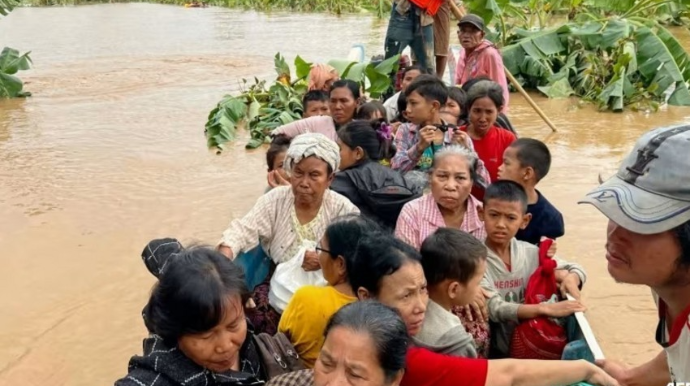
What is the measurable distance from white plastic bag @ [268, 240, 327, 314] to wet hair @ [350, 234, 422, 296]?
518mm

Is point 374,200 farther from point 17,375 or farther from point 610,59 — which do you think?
point 610,59

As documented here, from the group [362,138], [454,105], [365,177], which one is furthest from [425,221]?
[454,105]

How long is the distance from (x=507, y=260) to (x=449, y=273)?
27.7 inches

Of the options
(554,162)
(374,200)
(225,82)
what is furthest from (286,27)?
(374,200)

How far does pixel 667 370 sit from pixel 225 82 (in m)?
10.7

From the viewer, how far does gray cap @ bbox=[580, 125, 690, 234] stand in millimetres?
1369

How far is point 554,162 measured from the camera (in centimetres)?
699

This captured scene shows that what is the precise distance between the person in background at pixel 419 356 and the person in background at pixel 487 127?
2.06m

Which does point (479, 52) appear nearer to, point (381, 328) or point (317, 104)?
point (317, 104)

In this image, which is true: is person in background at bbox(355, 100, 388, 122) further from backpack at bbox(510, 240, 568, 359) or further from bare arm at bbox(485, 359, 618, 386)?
bare arm at bbox(485, 359, 618, 386)

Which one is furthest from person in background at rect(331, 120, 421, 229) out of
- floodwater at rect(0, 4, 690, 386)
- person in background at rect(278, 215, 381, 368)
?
floodwater at rect(0, 4, 690, 386)

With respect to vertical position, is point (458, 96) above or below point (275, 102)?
above

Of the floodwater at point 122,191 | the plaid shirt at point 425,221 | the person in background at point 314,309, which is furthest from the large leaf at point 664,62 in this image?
the person in background at point 314,309

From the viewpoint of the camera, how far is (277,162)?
12.9 ft
